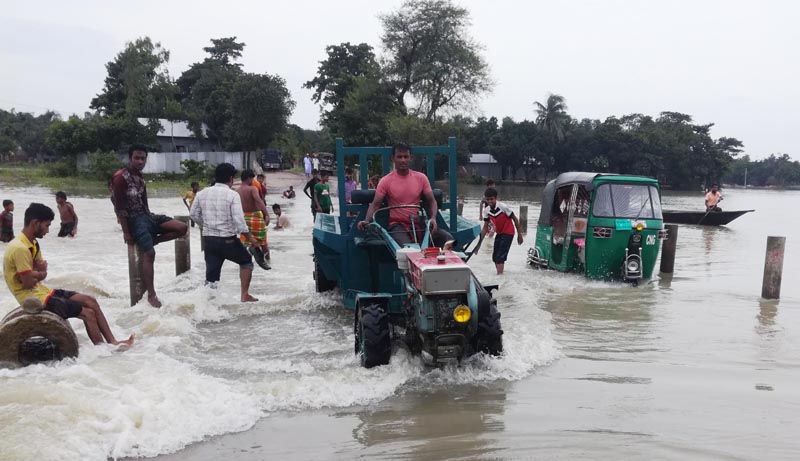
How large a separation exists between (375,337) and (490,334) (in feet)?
3.36

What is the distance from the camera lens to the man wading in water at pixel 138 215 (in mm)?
7547

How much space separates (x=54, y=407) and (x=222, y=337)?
9.30 ft

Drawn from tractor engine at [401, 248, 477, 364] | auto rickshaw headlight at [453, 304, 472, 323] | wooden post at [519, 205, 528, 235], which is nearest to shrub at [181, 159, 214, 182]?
wooden post at [519, 205, 528, 235]

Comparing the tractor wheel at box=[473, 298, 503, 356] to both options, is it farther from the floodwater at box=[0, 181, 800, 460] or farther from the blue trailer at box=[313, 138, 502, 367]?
the floodwater at box=[0, 181, 800, 460]

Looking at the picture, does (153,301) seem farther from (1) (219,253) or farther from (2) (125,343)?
(2) (125,343)

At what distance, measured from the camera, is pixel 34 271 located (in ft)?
19.3

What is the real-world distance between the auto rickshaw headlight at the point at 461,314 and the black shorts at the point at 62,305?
351cm

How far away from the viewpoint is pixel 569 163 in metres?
61.9

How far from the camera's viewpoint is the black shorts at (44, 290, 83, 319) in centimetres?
600

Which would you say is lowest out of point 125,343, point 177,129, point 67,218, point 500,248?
point 125,343

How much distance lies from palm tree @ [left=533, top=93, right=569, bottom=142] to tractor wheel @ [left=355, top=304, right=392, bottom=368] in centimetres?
6138

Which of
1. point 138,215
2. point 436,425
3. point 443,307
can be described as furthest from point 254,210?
point 436,425

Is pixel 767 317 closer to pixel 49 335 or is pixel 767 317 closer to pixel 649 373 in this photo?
pixel 649 373

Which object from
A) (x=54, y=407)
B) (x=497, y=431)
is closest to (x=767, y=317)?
(x=497, y=431)
